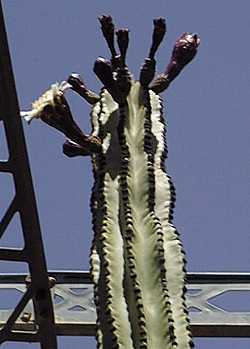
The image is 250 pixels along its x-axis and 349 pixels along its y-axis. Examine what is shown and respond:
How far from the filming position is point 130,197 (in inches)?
164

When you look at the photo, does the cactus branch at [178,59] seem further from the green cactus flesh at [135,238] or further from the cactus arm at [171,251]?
the cactus arm at [171,251]

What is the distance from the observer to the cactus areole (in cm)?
377

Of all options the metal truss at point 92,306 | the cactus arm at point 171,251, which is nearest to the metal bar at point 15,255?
the cactus arm at point 171,251

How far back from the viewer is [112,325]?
3727mm

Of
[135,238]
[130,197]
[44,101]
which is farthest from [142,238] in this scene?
[44,101]

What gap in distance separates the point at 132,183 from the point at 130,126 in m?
0.37

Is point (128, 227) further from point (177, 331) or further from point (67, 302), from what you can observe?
point (67, 302)

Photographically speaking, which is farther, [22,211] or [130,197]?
[22,211]

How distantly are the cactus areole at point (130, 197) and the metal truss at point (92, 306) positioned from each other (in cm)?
278

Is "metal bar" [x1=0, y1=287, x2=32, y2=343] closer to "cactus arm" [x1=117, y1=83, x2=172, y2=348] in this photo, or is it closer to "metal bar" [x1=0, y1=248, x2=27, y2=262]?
"metal bar" [x1=0, y1=248, x2=27, y2=262]

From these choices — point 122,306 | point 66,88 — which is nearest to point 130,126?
point 66,88

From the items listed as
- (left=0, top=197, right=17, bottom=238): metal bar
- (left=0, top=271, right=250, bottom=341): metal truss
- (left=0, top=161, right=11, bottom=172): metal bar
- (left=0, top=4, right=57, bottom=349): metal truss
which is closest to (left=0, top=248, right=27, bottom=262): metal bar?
(left=0, top=4, right=57, bottom=349): metal truss

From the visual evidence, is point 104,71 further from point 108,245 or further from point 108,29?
point 108,245

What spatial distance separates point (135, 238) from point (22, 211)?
1.23 metres
